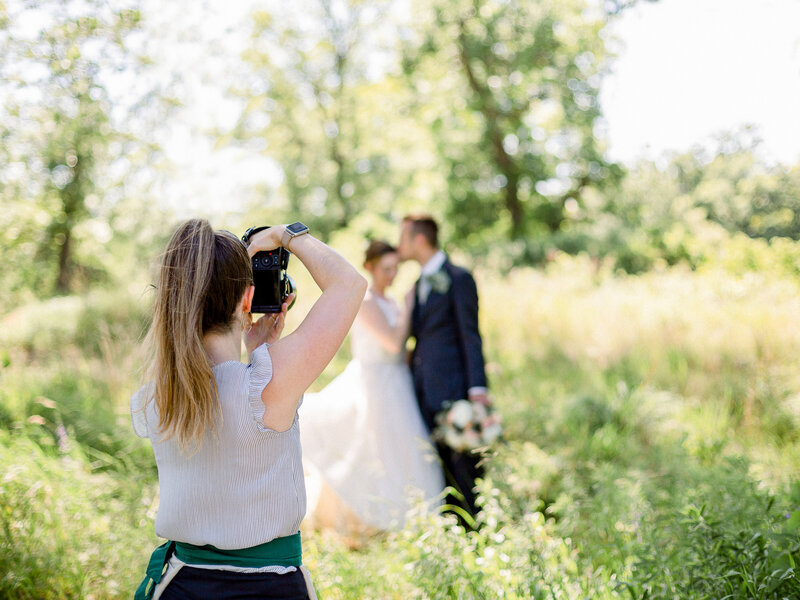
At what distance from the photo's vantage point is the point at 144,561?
281 cm

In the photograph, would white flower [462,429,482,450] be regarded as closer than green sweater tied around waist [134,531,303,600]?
No

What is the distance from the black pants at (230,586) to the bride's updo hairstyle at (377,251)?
2.81 metres

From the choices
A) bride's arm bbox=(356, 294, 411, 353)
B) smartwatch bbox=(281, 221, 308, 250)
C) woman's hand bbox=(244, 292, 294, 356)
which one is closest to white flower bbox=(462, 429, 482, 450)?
bride's arm bbox=(356, 294, 411, 353)

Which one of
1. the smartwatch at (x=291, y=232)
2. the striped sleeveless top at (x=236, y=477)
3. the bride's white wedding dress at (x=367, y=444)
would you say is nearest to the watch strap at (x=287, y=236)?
the smartwatch at (x=291, y=232)

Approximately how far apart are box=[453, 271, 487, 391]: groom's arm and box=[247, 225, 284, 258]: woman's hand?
2.26 m

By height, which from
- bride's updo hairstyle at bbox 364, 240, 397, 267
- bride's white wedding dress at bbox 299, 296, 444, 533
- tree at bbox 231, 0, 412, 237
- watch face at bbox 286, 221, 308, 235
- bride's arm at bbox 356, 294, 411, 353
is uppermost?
tree at bbox 231, 0, 412, 237

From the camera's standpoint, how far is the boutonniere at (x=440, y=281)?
3916 millimetres

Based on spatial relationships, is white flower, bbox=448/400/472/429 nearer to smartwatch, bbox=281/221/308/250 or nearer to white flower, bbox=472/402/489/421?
white flower, bbox=472/402/489/421

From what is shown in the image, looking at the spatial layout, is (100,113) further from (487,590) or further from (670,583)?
(670,583)

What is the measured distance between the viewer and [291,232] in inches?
67.9

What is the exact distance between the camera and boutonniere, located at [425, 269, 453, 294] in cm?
392

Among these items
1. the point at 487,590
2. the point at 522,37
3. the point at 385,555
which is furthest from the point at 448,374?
the point at 522,37

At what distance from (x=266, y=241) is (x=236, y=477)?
2.16 feet

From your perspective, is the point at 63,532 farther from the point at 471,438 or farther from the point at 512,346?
the point at 512,346
